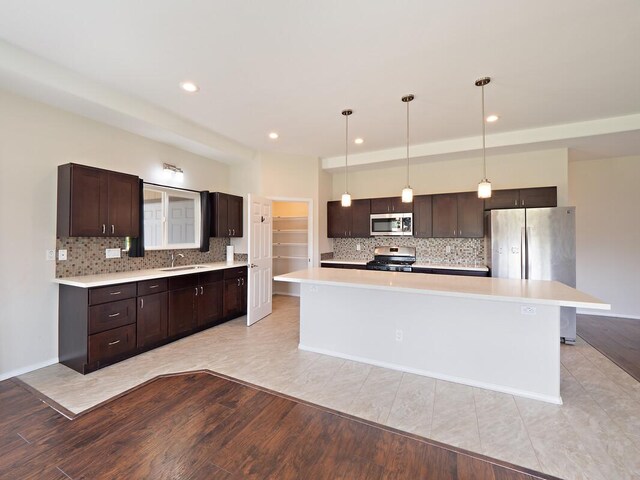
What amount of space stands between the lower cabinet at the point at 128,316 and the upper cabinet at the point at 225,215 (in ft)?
A: 2.82

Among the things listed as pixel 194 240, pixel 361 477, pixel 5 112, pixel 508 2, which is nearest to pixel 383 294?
pixel 361 477

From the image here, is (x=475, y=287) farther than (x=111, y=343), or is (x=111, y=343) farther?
(x=111, y=343)

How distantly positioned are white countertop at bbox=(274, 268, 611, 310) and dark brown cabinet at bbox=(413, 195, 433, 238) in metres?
1.91

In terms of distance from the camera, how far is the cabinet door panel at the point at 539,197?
4.32m

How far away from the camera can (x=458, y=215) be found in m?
4.81

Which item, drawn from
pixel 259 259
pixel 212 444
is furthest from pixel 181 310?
pixel 212 444

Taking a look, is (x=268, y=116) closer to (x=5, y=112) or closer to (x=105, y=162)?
(x=105, y=162)

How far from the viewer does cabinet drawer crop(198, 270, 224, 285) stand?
160 inches

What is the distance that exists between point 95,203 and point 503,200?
222 inches

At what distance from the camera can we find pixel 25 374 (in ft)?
9.16

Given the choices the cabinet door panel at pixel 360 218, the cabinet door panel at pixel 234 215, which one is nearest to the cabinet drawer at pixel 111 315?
the cabinet door panel at pixel 234 215

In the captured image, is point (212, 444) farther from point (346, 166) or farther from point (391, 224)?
point (346, 166)

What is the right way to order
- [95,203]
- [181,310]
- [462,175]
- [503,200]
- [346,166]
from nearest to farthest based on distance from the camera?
[95,203], [181,310], [503,200], [462,175], [346,166]

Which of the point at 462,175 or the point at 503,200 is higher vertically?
the point at 462,175
